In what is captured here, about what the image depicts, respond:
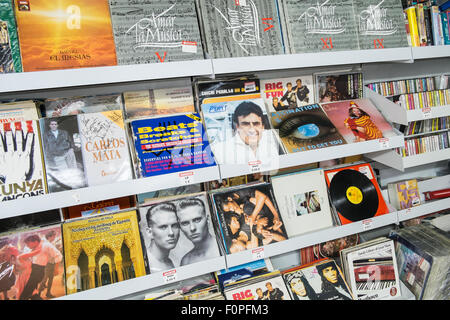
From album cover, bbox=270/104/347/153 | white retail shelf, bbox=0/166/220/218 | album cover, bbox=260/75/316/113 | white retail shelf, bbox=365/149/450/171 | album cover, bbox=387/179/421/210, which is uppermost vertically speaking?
album cover, bbox=260/75/316/113

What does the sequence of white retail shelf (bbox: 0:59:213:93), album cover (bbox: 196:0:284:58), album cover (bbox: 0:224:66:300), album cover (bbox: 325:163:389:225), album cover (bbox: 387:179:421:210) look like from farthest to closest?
album cover (bbox: 387:179:421:210) < album cover (bbox: 325:163:389:225) < album cover (bbox: 196:0:284:58) < album cover (bbox: 0:224:66:300) < white retail shelf (bbox: 0:59:213:93)

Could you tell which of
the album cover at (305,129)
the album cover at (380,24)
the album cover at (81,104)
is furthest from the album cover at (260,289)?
the album cover at (380,24)

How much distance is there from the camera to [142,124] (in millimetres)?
1481

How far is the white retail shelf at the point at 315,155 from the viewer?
141 centimetres

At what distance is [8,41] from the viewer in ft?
4.18

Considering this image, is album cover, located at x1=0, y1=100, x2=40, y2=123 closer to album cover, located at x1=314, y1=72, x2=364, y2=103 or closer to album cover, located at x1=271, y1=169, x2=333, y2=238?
album cover, located at x1=271, y1=169, x2=333, y2=238

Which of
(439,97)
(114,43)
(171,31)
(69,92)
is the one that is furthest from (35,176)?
(439,97)

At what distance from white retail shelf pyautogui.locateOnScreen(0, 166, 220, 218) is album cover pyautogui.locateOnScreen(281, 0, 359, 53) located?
2.64ft

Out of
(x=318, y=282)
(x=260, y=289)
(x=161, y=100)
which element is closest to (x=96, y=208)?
(x=161, y=100)

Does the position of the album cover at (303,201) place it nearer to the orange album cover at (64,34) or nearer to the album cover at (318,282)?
the album cover at (318,282)

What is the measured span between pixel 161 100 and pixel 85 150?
461mm

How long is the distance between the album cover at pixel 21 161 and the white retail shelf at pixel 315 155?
75 cm

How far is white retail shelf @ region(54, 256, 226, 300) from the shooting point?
1271mm

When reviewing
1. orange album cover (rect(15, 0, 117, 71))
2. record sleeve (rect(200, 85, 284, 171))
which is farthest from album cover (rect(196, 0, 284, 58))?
orange album cover (rect(15, 0, 117, 71))
